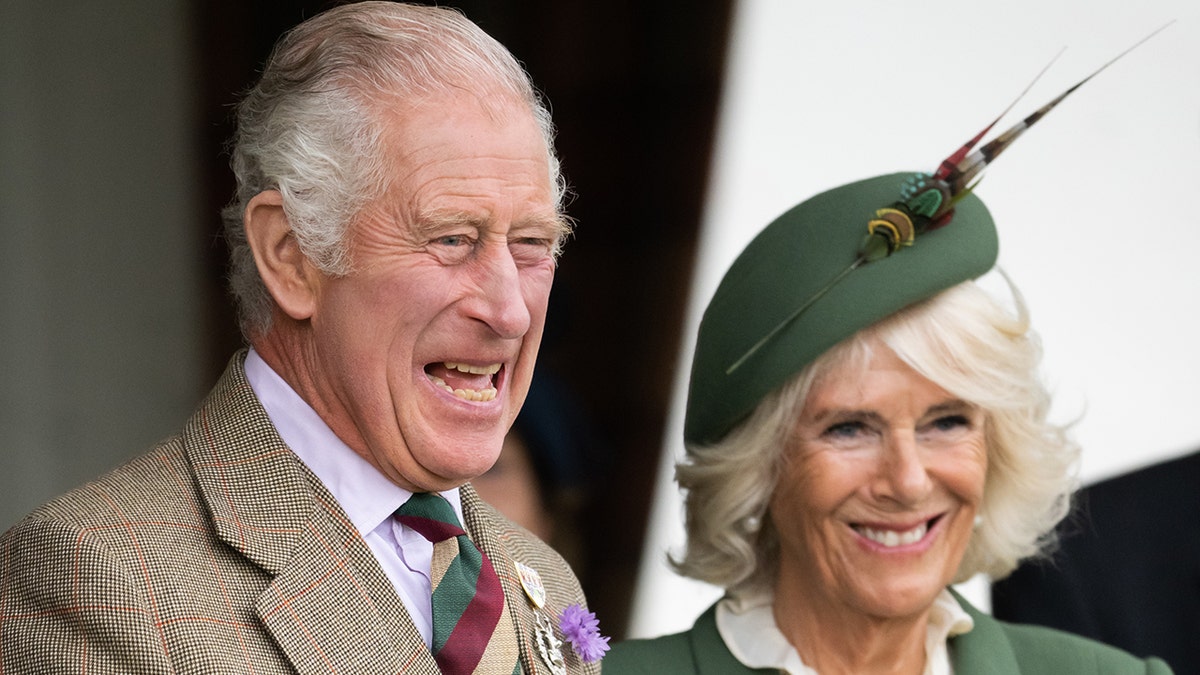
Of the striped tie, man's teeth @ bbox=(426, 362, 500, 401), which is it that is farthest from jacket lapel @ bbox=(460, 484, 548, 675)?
man's teeth @ bbox=(426, 362, 500, 401)

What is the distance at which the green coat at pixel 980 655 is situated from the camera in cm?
316

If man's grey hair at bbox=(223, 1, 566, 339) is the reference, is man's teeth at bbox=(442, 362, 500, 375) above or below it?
below

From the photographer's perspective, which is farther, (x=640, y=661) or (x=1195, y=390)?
(x=1195, y=390)

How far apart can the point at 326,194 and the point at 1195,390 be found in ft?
13.1

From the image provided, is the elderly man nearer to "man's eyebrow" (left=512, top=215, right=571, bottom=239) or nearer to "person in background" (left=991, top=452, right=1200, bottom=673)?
"man's eyebrow" (left=512, top=215, right=571, bottom=239)

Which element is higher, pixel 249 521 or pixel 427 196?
→ pixel 427 196

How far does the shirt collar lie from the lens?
2.33m

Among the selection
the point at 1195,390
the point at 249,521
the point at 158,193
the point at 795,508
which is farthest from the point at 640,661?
the point at 1195,390

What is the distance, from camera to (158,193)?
4930 millimetres

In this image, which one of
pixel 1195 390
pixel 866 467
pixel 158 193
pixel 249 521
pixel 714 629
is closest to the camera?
pixel 249 521

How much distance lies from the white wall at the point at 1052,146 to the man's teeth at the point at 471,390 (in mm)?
3331

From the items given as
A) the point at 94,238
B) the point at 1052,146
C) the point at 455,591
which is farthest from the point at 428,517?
the point at 1052,146

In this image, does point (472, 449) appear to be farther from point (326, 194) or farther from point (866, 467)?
point (866, 467)

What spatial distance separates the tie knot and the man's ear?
12.8 inches
